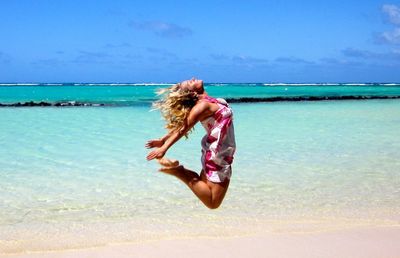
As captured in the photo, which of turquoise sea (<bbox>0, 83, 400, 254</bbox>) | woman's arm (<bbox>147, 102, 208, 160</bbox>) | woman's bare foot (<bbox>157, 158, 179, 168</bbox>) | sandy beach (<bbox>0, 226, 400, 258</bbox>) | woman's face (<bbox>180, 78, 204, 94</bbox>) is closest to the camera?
woman's arm (<bbox>147, 102, 208, 160</bbox>)

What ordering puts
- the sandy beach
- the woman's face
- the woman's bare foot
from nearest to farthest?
1. the woman's bare foot
2. the woman's face
3. the sandy beach

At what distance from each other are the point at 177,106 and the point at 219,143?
0.49 meters

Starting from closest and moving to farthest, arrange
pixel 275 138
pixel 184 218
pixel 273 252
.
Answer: pixel 273 252, pixel 184 218, pixel 275 138

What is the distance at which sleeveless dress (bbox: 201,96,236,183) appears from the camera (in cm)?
474

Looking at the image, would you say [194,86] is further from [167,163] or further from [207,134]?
[167,163]

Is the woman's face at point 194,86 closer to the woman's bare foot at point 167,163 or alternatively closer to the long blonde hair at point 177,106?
the long blonde hair at point 177,106

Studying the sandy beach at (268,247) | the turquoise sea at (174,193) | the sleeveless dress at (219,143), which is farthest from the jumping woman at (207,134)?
the turquoise sea at (174,193)

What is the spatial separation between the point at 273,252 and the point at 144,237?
4.99 ft

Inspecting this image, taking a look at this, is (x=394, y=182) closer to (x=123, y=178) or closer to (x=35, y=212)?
(x=123, y=178)

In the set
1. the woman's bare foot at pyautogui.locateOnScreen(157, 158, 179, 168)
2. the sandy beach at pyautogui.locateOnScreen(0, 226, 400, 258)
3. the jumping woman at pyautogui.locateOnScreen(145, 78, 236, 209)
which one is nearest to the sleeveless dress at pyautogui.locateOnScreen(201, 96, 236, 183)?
the jumping woman at pyautogui.locateOnScreen(145, 78, 236, 209)

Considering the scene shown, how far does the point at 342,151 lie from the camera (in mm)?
12586

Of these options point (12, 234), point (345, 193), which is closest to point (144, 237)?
point (12, 234)

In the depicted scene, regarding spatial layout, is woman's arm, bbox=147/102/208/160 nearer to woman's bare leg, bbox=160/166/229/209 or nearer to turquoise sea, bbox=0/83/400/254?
woman's bare leg, bbox=160/166/229/209

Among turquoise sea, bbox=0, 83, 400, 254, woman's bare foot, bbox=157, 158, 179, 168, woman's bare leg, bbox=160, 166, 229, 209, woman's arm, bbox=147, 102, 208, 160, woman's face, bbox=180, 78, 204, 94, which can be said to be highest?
woman's face, bbox=180, 78, 204, 94
